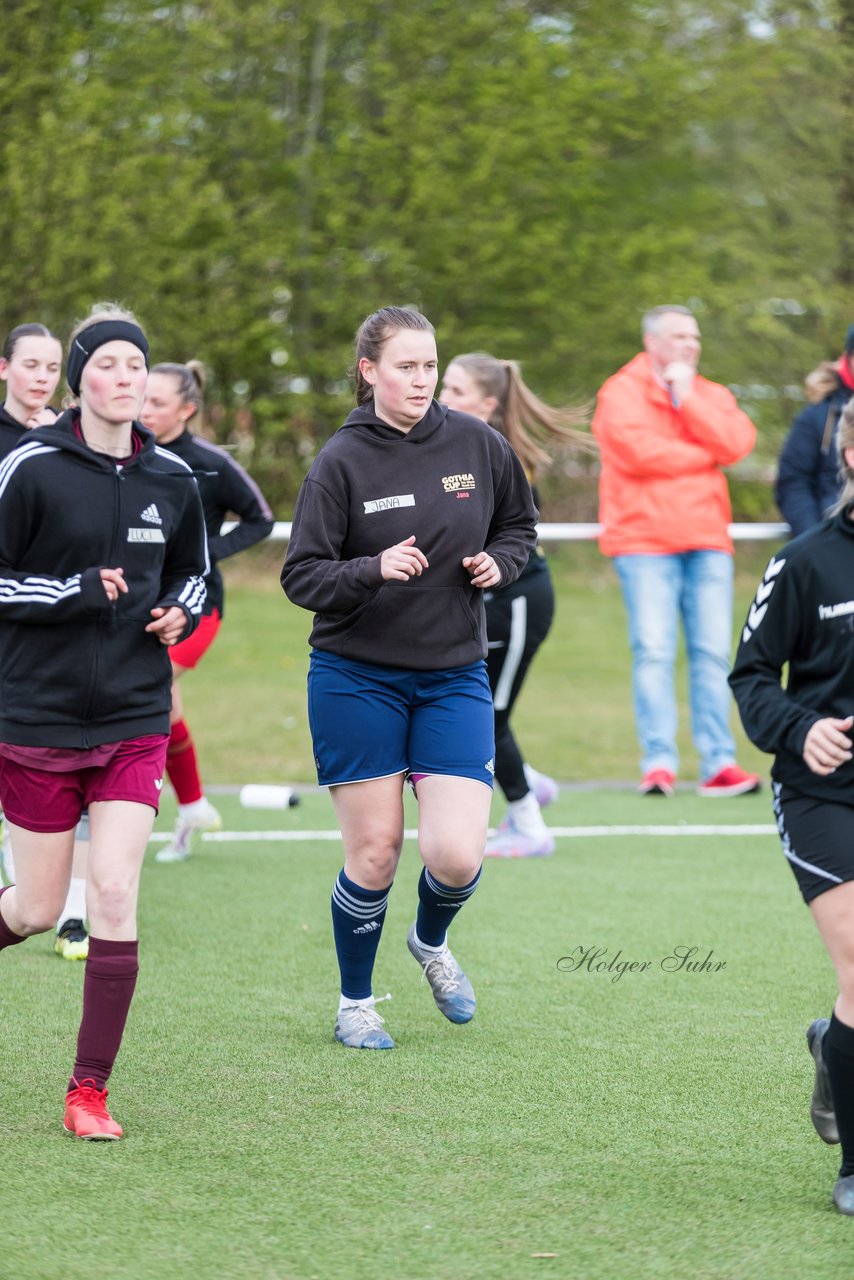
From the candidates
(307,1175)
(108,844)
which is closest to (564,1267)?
(307,1175)

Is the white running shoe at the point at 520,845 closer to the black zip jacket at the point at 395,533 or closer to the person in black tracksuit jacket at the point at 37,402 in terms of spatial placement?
the person in black tracksuit jacket at the point at 37,402

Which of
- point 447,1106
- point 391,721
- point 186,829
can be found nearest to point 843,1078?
point 447,1106

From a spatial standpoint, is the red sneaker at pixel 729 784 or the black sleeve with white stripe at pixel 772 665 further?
the red sneaker at pixel 729 784

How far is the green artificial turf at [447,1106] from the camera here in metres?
3.52

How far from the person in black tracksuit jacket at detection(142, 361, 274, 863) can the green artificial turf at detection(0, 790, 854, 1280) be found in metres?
0.58

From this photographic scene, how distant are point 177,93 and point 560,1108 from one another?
18.9m

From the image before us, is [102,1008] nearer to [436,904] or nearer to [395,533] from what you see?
[436,904]

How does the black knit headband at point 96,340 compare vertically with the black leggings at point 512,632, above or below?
above

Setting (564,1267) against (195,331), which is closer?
(564,1267)

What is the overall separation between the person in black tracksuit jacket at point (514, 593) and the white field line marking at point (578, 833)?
771 mm

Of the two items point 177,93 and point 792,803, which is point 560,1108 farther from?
point 177,93

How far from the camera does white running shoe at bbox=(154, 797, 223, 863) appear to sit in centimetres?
797

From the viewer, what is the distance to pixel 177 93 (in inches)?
837

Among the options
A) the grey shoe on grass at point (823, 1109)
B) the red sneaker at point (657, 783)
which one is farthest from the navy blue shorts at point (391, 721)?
the red sneaker at point (657, 783)
